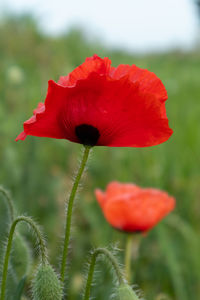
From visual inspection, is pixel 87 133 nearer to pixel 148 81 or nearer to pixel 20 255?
pixel 148 81

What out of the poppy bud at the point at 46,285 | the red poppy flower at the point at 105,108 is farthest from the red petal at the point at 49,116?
the poppy bud at the point at 46,285

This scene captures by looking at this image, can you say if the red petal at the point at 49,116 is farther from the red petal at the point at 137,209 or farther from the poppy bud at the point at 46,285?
the red petal at the point at 137,209

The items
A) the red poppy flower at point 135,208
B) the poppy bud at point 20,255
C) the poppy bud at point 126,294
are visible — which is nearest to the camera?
the poppy bud at point 126,294

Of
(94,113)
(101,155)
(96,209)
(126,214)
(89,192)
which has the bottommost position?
(94,113)

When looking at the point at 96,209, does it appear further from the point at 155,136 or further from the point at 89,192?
the point at 155,136

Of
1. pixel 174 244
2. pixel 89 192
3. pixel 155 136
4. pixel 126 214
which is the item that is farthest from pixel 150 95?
pixel 89 192

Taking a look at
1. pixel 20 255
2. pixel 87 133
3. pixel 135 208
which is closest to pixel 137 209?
pixel 135 208

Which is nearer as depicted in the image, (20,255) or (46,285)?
(46,285)
